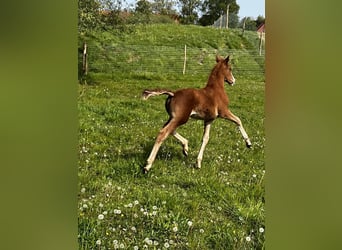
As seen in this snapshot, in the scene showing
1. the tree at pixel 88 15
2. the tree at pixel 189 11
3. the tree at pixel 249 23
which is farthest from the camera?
the tree at pixel 189 11

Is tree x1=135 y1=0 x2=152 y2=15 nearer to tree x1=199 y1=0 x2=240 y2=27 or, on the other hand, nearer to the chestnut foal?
tree x1=199 y1=0 x2=240 y2=27

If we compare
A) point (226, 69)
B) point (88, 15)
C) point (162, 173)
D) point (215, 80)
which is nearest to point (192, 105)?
point (215, 80)

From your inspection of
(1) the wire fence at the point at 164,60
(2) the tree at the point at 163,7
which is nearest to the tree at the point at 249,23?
(1) the wire fence at the point at 164,60

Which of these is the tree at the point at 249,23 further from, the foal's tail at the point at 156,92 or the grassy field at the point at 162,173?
the foal's tail at the point at 156,92

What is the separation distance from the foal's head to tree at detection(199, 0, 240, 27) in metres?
0.28

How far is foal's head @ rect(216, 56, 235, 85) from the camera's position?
3105mm

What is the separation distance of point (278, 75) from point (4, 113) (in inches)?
68.1

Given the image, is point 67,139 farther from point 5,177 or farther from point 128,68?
point 128,68

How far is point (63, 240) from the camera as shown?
2.75m

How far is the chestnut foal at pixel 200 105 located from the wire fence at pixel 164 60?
78 mm

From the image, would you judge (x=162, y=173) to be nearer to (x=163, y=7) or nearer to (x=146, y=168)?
(x=146, y=168)

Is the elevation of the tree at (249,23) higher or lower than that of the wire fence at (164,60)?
higher

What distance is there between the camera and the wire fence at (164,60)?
9.83ft

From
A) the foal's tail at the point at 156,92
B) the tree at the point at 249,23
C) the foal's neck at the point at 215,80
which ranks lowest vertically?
the foal's tail at the point at 156,92
